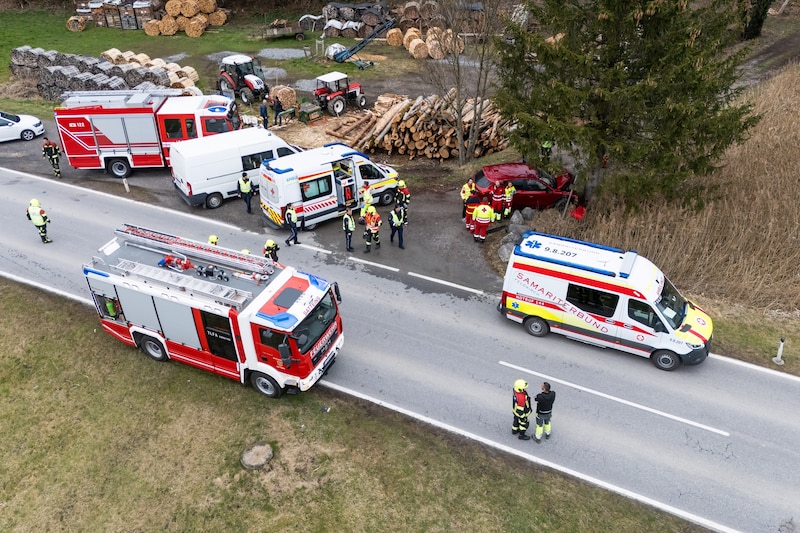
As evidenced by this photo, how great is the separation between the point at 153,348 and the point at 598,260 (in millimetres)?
10412

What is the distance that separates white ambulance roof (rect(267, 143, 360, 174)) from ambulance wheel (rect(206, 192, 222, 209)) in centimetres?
296

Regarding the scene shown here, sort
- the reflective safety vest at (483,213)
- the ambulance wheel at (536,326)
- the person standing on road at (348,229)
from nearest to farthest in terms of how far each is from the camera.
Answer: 1. the ambulance wheel at (536,326)
2. the person standing on road at (348,229)
3. the reflective safety vest at (483,213)

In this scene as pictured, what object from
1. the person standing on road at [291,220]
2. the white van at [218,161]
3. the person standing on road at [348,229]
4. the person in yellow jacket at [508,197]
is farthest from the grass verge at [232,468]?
the person in yellow jacket at [508,197]

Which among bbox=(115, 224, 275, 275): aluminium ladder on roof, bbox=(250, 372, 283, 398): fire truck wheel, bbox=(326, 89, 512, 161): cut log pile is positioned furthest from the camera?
bbox=(326, 89, 512, 161): cut log pile

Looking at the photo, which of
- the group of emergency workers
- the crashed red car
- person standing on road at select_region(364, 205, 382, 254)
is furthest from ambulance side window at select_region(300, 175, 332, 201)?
the crashed red car

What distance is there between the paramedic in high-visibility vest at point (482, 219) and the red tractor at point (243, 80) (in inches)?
666

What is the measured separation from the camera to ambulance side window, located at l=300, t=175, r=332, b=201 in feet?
58.2

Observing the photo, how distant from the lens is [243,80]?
1186 inches

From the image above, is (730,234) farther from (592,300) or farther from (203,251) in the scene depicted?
(203,251)

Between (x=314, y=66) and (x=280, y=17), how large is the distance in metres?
14.9

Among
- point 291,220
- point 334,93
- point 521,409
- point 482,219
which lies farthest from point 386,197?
point 521,409

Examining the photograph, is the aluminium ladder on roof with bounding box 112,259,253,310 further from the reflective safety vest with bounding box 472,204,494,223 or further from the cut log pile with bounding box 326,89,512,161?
the cut log pile with bounding box 326,89,512,161

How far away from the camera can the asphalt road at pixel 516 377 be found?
10.7 metres

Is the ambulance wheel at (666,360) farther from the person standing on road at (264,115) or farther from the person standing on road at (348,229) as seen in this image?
the person standing on road at (264,115)
